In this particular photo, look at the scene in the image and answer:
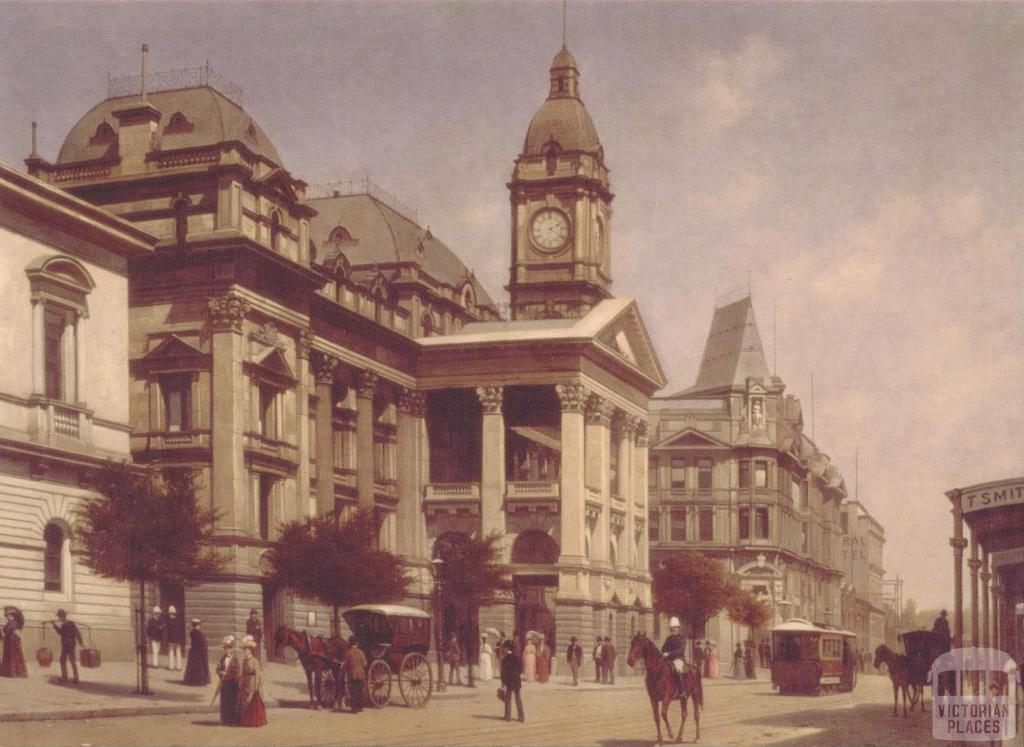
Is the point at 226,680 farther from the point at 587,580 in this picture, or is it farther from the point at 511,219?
the point at 511,219

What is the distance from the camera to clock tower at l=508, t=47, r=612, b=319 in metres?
78.5

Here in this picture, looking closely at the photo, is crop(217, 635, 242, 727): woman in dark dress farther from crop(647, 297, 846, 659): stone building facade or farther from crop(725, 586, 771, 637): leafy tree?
crop(647, 297, 846, 659): stone building facade

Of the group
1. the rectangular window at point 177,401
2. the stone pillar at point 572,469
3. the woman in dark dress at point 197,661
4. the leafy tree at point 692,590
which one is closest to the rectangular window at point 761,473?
the leafy tree at point 692,590

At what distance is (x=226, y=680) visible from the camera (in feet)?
95.1

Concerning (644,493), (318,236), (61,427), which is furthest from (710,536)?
(61,427)

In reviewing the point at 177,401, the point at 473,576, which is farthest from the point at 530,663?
the point at 177,401

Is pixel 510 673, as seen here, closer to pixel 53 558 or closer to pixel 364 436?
pixel 53 558

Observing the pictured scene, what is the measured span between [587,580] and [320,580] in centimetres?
2587

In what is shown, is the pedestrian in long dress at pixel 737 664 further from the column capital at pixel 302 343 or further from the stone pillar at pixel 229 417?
the stone pillar at pixel 229 417

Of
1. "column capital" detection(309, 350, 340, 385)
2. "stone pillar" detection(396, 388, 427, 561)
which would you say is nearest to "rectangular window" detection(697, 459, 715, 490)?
"stone pillar" detection(396, 388, 427, 561)

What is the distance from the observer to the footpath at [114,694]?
30000 mm

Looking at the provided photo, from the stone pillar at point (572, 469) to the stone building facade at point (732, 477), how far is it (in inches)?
1366

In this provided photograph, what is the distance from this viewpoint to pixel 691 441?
107 m

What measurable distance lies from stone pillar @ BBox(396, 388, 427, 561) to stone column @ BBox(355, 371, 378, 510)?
4139 millimetres
